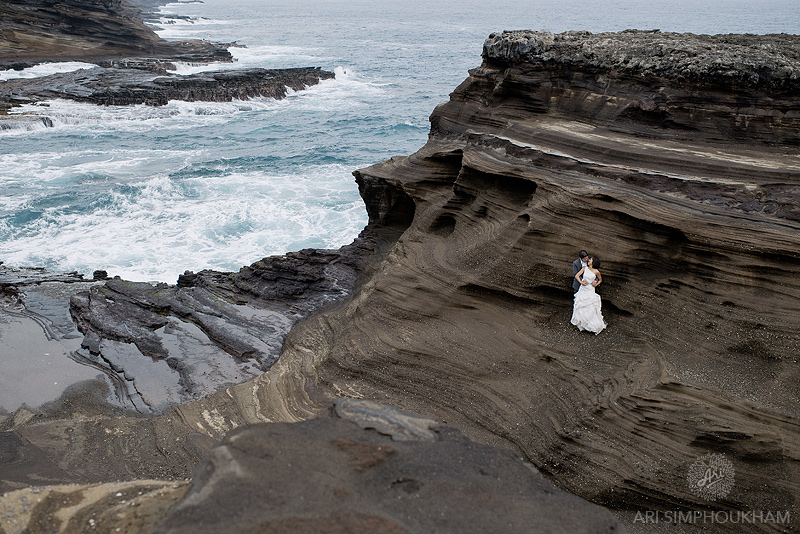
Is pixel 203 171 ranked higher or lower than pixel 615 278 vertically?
lower

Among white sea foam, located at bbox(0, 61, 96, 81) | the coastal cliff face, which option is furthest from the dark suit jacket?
white sea foam, located at bbox(0, 61, 96, 81)

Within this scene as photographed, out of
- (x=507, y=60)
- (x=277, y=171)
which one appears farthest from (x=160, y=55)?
(x=507, y=60)

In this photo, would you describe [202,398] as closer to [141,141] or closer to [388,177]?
[388,177]

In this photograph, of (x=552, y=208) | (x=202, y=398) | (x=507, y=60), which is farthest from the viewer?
(x=507, y=60)

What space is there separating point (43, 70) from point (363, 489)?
143ft

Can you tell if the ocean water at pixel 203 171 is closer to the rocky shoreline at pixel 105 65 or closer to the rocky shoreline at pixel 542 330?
the rocky shoreline at pixel 105 65

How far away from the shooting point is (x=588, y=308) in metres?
7.44

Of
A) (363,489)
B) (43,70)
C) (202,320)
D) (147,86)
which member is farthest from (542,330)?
(43,70)

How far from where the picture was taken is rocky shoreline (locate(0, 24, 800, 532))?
489cm

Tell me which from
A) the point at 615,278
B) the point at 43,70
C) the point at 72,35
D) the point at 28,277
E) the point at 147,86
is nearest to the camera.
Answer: the point at 615,278

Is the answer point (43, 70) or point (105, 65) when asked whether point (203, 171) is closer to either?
point (43, 70)

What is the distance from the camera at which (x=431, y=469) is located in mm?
4406

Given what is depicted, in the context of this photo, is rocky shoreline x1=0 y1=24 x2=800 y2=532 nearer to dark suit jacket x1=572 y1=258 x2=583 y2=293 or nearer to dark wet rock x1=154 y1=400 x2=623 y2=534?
dark wet rock x1=154 y1=400 x2=623 y2=534

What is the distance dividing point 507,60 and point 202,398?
→ 24.3 feet
